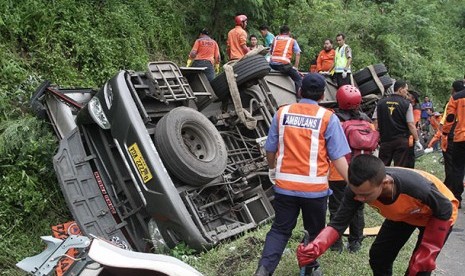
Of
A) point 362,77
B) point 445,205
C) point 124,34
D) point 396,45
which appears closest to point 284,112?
point 445,205

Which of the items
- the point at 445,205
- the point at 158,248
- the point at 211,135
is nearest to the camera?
the point at 445,205

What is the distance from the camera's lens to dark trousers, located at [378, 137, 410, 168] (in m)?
6.37

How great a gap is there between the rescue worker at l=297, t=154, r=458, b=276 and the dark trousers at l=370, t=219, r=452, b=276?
0.18 m

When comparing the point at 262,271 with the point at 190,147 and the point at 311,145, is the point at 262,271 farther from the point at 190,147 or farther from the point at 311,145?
the point at 190,147

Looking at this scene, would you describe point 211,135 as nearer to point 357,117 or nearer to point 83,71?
point 357,117

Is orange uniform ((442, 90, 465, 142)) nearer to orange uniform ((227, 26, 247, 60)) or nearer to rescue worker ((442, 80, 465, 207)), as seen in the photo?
rescue worker ((442, 80, 465, 207))

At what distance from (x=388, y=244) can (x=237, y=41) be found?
22.0ft

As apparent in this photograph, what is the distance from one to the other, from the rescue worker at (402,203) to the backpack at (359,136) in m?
1.39

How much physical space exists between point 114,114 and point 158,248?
1.33 m

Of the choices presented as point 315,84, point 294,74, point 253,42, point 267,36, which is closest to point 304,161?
point 315,84

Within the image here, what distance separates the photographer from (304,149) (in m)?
3.76

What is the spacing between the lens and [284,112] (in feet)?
12.6

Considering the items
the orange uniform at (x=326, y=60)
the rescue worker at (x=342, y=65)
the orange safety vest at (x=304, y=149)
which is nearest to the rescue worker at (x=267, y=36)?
the orange uniform at (x=326, y=60)

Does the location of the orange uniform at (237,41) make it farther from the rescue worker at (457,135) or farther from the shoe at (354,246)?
the shoe at (354,246)
